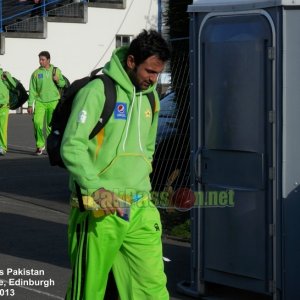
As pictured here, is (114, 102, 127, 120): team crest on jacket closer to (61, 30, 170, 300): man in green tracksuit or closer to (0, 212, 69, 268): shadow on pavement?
(61, 30, 170, 300): man in green tracksuit

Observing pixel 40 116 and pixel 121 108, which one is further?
pixel 40 116

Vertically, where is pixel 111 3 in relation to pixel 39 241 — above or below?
above

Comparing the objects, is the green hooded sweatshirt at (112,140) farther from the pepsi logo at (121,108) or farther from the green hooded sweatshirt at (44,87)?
the green hooded sweatshirt at (44,87)

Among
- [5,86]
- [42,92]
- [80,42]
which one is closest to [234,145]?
[42,92]

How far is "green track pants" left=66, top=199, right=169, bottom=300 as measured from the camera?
4957 millimetres

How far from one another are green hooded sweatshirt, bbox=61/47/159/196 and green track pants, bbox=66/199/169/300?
0.62ft

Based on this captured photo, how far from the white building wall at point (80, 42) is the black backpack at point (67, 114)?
72.9 ft

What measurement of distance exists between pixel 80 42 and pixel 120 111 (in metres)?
23.5

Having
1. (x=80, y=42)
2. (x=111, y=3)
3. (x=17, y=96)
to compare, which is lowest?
(x=17, y=96)

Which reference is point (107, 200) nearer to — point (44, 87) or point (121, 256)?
point (121, 256)

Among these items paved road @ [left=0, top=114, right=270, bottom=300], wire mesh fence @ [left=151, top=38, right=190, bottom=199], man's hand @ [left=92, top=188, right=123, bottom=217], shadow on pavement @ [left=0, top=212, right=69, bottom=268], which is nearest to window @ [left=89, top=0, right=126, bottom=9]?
paved road @ [left=0, top=114, right=270, bottom=300]

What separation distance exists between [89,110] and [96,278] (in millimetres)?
962

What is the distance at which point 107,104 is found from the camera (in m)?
4.86

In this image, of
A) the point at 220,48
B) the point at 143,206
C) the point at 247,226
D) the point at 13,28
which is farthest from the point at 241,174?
the point at 13,28
